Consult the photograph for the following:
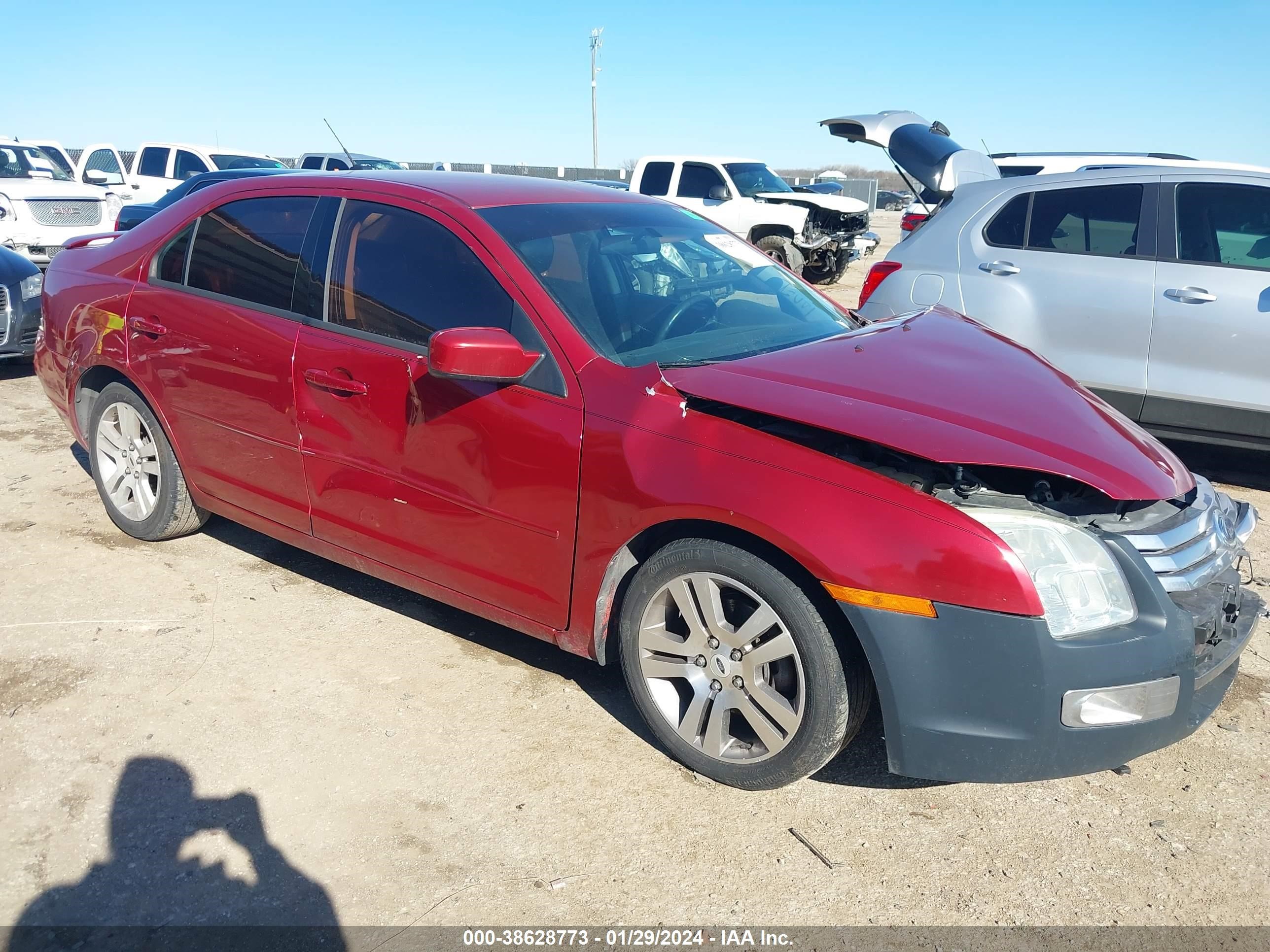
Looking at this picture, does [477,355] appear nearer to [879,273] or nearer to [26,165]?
[879,273]

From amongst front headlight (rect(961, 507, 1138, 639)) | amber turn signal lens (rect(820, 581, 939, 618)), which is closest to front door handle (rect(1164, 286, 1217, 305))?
front headlight (rect(961, 507, 1138, 639))

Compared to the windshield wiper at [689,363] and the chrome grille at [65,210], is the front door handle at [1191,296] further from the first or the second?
the chrome grille at [65,210]

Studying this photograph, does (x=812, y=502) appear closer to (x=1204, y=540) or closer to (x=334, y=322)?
(x=1204, y=540)

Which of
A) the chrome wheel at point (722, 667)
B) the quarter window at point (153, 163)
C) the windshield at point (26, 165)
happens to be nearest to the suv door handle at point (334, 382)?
the chrome wheel at point (722, 667)

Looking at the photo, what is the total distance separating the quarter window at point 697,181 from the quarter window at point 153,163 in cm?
941

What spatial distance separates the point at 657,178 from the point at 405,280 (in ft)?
43.8

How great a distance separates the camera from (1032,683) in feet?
8.00

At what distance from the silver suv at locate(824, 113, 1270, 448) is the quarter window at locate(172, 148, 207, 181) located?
15375 millimetres

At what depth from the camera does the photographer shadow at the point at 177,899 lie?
2344 mm

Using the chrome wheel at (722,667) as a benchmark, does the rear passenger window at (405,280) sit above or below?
above

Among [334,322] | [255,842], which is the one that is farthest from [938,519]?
[334,322]

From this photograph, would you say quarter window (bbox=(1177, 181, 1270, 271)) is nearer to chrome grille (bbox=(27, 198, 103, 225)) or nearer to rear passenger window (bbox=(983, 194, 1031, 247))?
rear passenger window (bbox=(983, 194, 1031, 247))

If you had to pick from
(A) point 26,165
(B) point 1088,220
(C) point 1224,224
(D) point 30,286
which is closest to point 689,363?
(B) point 1088,220

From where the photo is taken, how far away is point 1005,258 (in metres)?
5.78
